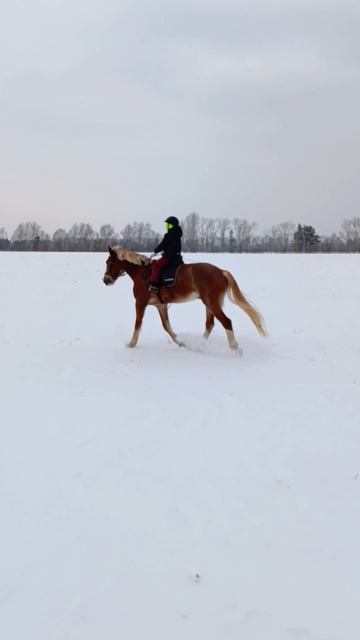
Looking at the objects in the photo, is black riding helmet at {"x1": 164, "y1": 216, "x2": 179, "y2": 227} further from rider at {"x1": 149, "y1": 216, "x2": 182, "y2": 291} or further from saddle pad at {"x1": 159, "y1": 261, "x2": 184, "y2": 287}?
saddle pad at {"x1": 159, "y1": 261, "x2": 184, "y2": 287}

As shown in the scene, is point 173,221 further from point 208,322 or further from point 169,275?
point 208,322

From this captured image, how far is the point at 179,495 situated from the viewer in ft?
14.6

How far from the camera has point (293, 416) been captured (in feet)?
21.3

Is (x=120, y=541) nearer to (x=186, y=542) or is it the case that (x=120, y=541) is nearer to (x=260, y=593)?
(x=186, y=542)

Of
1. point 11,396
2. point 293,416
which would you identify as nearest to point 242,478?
point 293,416

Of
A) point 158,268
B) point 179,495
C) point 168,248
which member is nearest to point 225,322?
point 158,268

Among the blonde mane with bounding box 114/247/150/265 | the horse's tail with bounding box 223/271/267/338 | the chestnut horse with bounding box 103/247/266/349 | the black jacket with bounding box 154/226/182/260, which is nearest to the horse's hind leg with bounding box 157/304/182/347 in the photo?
the chestnut horse with bounding box 103/247/266/349

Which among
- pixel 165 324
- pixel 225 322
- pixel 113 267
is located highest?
pixel 113 267

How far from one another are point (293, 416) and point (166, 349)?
425 cm

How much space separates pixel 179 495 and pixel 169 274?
6.10m

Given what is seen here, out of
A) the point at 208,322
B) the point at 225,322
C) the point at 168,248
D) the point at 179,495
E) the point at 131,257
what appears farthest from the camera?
the point at 208,322

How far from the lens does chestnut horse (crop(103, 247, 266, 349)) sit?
985 centimetres

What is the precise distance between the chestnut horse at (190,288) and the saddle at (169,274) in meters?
0.08

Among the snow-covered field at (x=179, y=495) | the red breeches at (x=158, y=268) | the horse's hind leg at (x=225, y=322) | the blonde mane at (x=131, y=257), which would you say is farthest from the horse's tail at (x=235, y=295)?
the blonde mane at (x=131, y=257)
